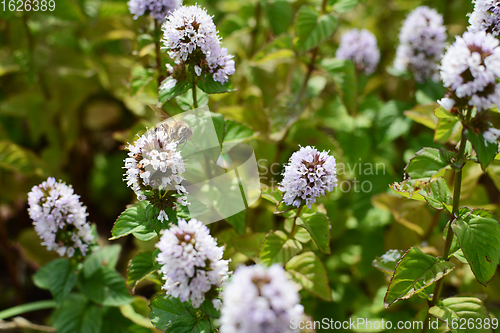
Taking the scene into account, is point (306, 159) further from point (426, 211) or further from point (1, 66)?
point (1, 66)

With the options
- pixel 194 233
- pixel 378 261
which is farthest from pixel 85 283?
pixel 378 261

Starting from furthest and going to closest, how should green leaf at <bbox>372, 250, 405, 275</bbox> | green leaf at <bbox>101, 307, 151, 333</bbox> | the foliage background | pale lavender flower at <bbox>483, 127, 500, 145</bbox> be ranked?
the foliage background
green leaf at <bbox>101, 307, 151, 333</bbox>
green leaf at <bbox>372, 250, 405, 275</bbox>
pale lavender flower at <bbox>483, 127, 500, 145</bbox>

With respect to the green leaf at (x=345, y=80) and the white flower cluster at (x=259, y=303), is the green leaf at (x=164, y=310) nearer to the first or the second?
the white flower cluster at (x=259, y=303)

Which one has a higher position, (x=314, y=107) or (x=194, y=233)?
(x=194, y=233)

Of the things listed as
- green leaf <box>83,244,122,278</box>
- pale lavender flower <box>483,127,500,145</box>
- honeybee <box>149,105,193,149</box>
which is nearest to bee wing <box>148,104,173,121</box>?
honeybee <box>149,105,193,149</box>

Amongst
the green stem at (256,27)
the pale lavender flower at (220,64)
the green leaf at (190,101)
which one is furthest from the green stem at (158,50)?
the green stem at (256,27)

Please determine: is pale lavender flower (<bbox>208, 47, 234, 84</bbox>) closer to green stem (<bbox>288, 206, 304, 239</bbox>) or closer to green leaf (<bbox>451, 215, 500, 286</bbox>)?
green stem (<bbox>288, 206, 304, 239</bbox>)
